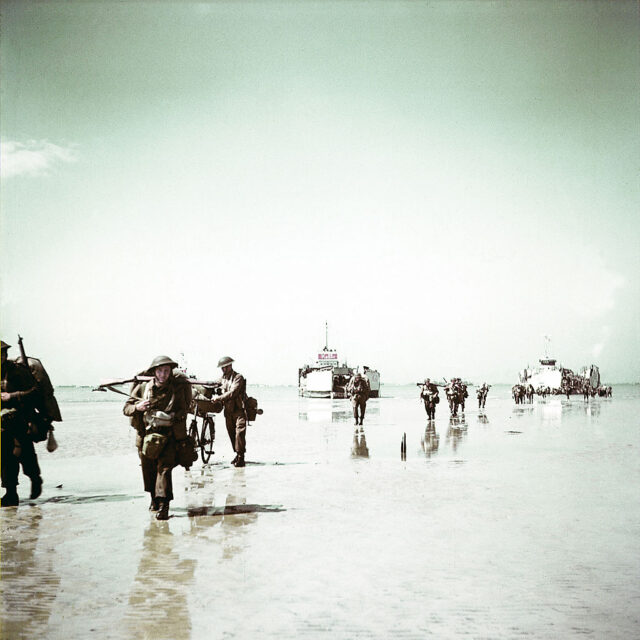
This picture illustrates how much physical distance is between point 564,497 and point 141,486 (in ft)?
20.5

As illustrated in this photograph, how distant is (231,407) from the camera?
1174 cm

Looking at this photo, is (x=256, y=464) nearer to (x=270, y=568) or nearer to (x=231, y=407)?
(x=231, y=407)

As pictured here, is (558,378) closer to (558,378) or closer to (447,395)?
(558,378)

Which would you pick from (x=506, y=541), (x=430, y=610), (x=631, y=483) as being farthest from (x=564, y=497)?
(x=430, y=610)

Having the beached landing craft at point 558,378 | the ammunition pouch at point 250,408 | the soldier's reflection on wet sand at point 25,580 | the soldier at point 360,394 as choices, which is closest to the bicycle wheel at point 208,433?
the ammunition pouch at point 250,408

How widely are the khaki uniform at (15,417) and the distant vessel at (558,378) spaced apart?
73137 mm

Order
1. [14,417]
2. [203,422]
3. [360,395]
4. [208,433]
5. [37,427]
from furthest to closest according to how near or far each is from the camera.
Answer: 1. [360,395]
2. [208,433]
3. [203,422]
4. [37,427]
5. [14,417]

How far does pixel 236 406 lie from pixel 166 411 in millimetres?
4341

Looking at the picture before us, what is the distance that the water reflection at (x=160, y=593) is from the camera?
13.5 feet

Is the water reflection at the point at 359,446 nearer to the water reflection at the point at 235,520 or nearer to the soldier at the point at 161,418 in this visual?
the water reflection at the point at 235,520

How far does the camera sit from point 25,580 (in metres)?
5.11

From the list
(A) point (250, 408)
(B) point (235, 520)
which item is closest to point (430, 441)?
(A) point (250, 408)

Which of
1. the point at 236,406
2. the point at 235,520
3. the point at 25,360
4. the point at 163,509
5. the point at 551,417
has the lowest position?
the point at 551,417

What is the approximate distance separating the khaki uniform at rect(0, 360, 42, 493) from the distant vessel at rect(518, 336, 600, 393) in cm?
7314
